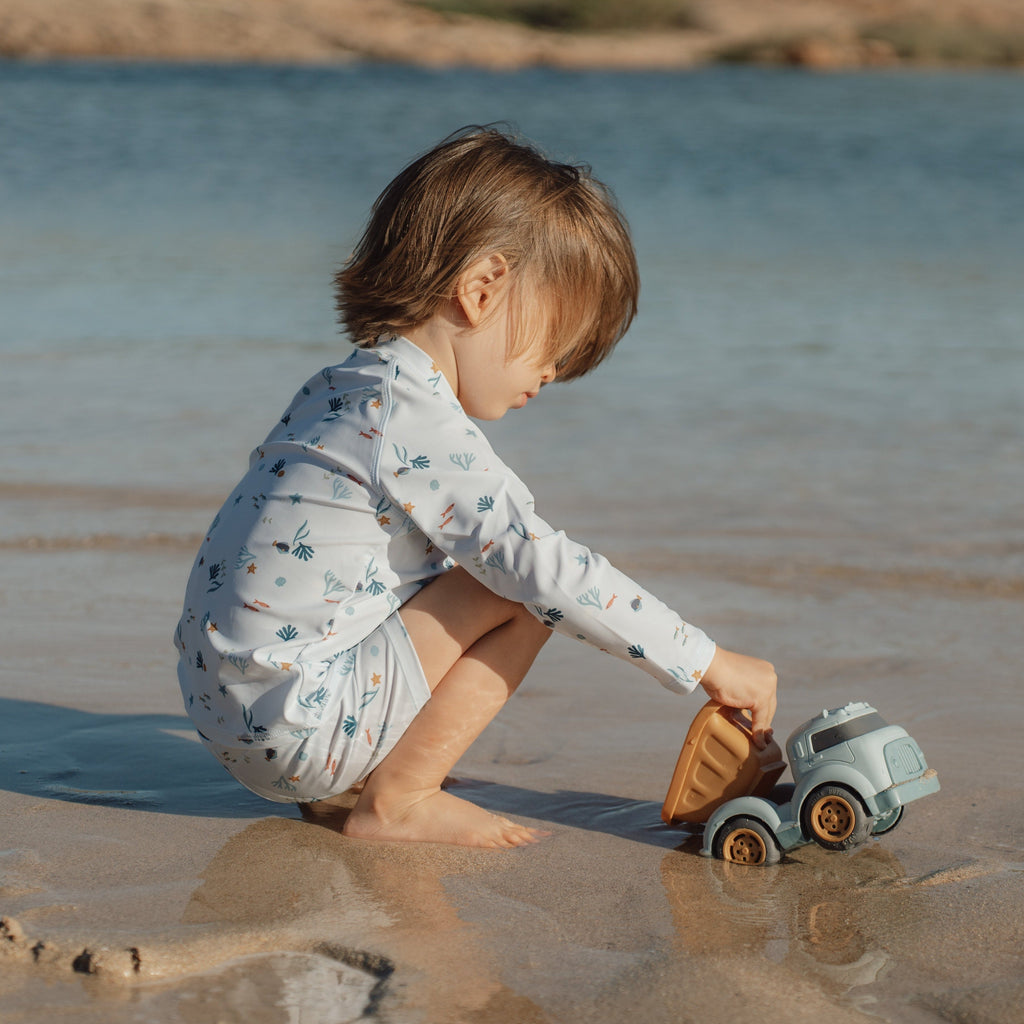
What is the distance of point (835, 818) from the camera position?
6.53ft

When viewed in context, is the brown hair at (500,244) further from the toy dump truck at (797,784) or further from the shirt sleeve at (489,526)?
the toy dump truck at (797,784)

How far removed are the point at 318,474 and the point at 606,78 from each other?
3538 cm

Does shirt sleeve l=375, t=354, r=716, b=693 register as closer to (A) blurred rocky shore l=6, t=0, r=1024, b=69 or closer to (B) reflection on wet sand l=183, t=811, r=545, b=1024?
(B) reflection on wet sand l=183, t=811, r=545, b=1024

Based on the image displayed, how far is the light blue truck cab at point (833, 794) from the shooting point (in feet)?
6.48

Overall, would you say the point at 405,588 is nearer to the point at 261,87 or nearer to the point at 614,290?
the point at 614,290

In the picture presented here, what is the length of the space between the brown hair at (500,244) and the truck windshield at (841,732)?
76 cm

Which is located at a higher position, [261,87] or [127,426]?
[261,87]

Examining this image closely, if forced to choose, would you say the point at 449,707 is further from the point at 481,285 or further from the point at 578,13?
the point at 578,13

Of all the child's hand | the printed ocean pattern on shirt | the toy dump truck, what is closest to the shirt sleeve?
the printed ocean pattern on shirt

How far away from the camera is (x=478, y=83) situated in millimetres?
31938

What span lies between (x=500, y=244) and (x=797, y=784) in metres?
0.98

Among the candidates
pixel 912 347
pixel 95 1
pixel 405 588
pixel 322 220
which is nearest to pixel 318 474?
pixel 405 588

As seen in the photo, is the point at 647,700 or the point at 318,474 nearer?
the point at 318,474

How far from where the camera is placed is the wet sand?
1616 millimetres
